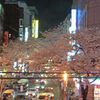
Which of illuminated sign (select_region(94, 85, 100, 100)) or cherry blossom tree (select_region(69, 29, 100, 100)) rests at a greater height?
cherry blossom tree (select_region(69, 29, 100, 100))

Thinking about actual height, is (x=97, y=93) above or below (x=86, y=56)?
below

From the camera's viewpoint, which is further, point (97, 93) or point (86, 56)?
point (97, 93)

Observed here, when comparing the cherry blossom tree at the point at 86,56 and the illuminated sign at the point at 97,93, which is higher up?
the cherry blossom tree at the point at 86,56

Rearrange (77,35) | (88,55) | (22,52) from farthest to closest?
1. (22,52)
2. (77,35)
3. (88,55)

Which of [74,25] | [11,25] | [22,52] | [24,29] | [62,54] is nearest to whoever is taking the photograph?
[62,54]

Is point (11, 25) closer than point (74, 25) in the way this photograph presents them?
No

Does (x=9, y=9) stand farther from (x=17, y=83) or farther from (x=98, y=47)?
(x=98, y=47)

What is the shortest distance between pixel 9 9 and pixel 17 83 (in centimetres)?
2651

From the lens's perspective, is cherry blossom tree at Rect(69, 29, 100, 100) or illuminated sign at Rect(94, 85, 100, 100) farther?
illuminated sign at Rect(94, 85, 100, 100)

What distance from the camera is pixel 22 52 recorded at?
28.2m

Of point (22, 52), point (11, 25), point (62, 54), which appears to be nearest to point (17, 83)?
point (22, 52)

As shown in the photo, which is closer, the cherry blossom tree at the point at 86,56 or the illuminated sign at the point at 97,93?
the cherry blossom tree at the point at 86,56

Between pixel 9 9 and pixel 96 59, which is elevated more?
pixel 9 9

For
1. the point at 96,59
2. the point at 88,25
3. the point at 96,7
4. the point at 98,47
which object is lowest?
the point at 96,59
